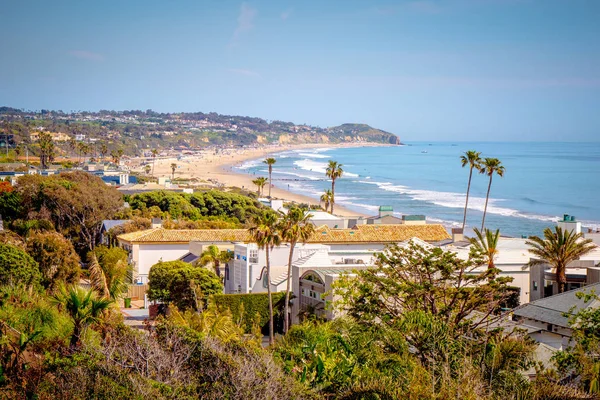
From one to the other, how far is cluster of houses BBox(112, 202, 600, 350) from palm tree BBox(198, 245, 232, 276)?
1.38 feet

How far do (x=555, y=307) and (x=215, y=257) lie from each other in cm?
2034

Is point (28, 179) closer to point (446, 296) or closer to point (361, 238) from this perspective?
point (361, 238)

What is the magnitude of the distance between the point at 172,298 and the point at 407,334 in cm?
1725

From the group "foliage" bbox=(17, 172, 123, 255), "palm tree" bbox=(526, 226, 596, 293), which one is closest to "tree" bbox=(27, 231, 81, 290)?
"foliage" bbox=(17, 172, 123, 255)

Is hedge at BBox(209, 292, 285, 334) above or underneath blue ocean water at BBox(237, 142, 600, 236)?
above

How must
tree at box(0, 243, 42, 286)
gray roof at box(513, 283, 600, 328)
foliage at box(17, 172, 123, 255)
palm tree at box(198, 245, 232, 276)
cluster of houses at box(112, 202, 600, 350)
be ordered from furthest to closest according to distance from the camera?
foliage at box(17, 172, 123, 255)
palm tree at box(198, 245, 232, 276)
tree at box(0, 243, 42, 286)
cluster of houses at box(112, 202, 600, 350)
gray roof at box(513, 283, 600, 328)

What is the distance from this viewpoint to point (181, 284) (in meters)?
37.0

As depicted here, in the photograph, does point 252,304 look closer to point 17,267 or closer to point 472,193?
point 17,267

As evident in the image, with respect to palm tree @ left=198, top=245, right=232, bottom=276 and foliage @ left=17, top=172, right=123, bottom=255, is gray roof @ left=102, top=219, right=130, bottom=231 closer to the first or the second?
foliage @ left=17, top=172, right=123, bottom=255

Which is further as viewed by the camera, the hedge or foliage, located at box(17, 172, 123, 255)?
foliage, located at box(17, 172, 123, 255)

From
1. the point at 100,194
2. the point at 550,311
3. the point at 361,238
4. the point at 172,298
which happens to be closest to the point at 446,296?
the point at 550,311

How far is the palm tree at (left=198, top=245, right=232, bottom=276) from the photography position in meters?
42.4

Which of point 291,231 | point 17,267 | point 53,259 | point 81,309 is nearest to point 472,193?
point 53,259

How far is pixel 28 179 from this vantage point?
233 ft
